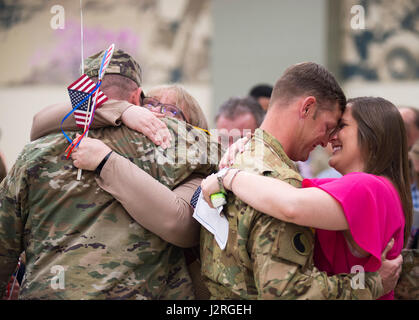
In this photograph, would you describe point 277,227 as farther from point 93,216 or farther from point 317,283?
point 93,216

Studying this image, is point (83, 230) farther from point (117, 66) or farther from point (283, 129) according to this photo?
point (283, 129)

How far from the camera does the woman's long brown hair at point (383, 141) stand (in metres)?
2.29

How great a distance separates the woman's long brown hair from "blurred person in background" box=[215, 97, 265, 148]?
2.17m

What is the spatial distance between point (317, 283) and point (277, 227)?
0.25m

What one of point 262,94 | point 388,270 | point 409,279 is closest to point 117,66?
point 388,270

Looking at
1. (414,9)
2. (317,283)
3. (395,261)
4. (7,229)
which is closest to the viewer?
(317,283)

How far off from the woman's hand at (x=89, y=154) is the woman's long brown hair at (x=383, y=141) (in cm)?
112

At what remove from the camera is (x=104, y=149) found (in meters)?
2.29

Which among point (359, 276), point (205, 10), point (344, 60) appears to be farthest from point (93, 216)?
point (205, 10)

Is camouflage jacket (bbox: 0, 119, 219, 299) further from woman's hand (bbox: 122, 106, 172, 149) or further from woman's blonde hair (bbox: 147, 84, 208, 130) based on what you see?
woman's blonde hair (bbox: 147, 84, 208, 130)

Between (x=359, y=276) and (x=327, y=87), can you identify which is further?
(x=327, y=87)

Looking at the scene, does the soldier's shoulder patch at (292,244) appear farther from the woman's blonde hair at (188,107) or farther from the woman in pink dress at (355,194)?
the woman's blonde hair at (188,107)

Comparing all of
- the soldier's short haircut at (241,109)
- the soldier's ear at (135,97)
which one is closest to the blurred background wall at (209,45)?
the soldier's short haircut at (241,109)
